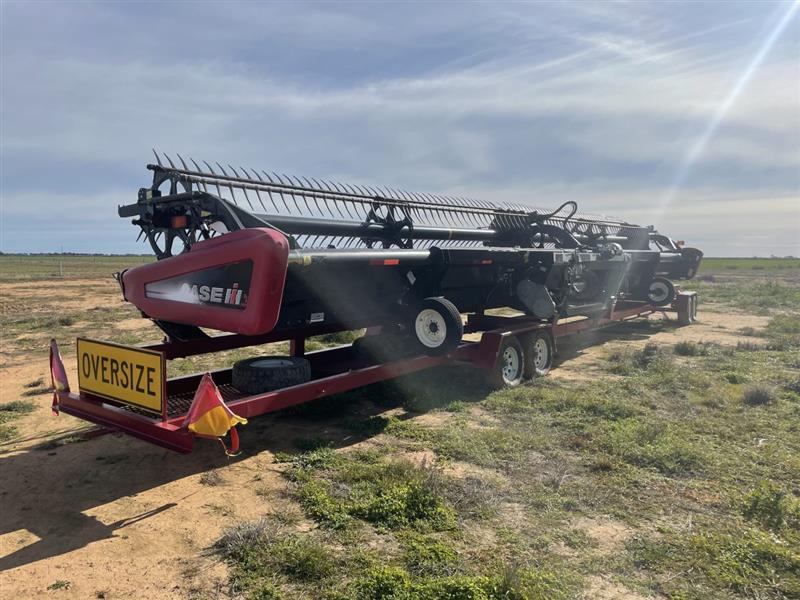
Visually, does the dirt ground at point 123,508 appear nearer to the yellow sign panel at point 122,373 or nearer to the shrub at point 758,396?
the yellow sign panel at point 122,373

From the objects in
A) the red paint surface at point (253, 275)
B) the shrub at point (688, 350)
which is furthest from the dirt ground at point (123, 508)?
the shrub at point (688, 350)

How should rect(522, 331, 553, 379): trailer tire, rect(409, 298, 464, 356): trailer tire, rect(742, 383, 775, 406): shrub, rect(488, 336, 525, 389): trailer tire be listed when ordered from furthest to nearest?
rect(522, 331, 553, 379): trailer tire < rect(488, 336, 525, 389): trailer tire < rect(742, 383, 775, 406): shrub < rect(409, 298, 464, 356): trailer tire

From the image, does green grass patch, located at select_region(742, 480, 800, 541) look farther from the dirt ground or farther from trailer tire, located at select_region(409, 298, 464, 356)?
trailer tire, located at select_region(409, 298, 464, 356)

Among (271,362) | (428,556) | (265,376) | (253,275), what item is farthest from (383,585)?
(271,362)

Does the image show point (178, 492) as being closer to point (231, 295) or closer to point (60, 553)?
point (60, 553)

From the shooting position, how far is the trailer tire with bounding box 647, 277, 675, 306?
1420cm

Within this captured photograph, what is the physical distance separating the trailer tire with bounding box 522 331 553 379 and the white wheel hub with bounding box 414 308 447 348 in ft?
6.44

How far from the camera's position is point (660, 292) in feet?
47.2

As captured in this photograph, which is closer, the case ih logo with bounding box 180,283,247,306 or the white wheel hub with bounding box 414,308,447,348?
the case ih logo with bounding box 180,283,247,306

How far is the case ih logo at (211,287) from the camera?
463 centimetres

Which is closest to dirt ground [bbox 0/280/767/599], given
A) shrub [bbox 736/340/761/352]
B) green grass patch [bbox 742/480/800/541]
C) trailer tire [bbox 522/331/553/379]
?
green grass patch [bbox 742/480/800/541]

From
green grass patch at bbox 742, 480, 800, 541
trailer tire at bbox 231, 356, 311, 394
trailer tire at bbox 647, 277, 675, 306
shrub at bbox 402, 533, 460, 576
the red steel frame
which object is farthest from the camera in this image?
trailer tire at bbox 647, 277, 675, 306

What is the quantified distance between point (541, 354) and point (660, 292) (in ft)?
24.9

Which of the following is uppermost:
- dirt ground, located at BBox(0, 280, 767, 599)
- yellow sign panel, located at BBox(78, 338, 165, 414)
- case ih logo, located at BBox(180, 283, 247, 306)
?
case ih logo, located at BBox(180, 283, 247, 306)
